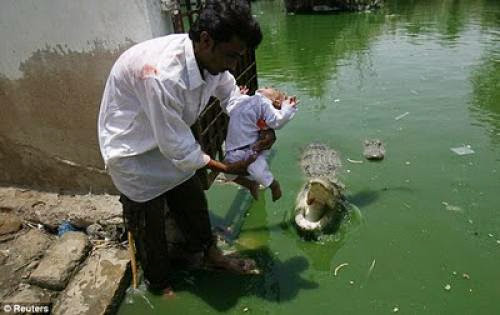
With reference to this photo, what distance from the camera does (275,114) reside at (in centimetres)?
296

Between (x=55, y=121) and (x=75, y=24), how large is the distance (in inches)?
36.3

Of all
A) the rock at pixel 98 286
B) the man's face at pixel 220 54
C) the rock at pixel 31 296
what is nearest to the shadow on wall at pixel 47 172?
the rock at pixel 98 286

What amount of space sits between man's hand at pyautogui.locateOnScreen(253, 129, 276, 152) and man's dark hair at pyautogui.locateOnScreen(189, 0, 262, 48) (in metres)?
0.99

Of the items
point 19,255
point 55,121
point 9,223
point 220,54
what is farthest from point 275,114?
point 9,223

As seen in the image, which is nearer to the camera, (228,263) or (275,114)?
(275,114)

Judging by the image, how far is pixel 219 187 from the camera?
4.68 m

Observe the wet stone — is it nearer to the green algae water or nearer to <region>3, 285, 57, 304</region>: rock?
<region>3, 285, 57, 304</region>: rock

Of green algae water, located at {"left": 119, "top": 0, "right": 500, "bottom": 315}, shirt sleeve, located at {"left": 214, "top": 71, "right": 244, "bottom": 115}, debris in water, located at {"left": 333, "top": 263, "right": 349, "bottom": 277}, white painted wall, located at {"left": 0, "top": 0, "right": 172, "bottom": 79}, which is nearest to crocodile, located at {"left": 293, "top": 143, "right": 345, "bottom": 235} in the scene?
green algae water, located at {"left": 119, "top": 0, "right": 500, "bottom": 315}

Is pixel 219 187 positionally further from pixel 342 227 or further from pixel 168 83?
pixel 168 83

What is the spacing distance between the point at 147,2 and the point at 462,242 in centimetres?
321

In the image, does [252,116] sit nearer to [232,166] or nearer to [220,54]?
[232,166]

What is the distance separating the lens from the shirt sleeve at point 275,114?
9.68 feet

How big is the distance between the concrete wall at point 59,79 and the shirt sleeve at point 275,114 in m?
0.95

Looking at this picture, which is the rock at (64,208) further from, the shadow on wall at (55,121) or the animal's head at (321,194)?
the animal's head at (321,194)
